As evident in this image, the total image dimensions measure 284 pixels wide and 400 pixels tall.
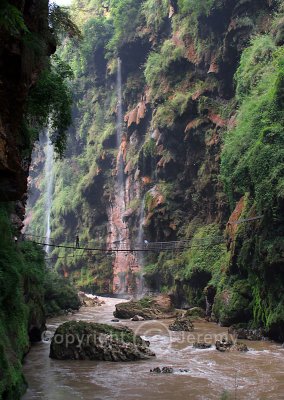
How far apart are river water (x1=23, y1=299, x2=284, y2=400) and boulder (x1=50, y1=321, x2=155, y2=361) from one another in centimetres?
34

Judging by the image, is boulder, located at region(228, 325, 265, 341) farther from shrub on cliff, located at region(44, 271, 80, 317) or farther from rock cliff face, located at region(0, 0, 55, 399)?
shrub on cliff, located at region(44, 271, 80, 317)

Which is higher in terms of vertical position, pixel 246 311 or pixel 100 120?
pixel 100 120

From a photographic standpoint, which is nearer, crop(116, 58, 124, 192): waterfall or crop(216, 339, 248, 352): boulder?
crop(216, 339, 248, 352): boulder

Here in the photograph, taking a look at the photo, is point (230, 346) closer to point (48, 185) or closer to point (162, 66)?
point (162, 66)

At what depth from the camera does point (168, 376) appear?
35.8 ft

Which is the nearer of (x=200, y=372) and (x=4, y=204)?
(x=4, y=204)

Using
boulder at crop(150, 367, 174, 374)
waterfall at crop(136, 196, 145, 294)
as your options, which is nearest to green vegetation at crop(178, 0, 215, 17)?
waterfall at crop(136, 196, 145, 294)

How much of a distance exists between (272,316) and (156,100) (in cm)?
2205

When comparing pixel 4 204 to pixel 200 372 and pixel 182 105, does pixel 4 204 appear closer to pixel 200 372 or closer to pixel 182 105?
pixel 200 372

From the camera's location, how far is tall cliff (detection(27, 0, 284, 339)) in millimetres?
17703

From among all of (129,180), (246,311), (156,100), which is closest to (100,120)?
(129,180)

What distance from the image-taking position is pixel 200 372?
1141 cm

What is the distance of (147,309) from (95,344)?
412 inches

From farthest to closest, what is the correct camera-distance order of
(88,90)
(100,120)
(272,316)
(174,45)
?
(88,90) → (100,120) → (174,45) → (272,316)
